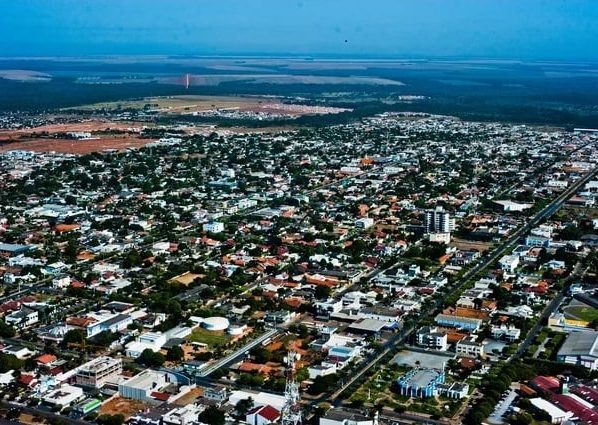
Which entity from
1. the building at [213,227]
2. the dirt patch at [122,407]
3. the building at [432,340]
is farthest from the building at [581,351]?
the building at [213,227]

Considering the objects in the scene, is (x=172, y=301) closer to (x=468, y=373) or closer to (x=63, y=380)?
(x=63, y=380)

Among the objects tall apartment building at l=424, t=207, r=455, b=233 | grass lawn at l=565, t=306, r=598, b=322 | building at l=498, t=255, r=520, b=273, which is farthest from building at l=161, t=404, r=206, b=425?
tall apartment building at l=424, t=207, r=455, b=233

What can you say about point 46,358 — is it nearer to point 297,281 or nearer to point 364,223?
point 297,281

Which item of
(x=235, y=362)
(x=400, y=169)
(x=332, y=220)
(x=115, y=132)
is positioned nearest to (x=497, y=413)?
(x=235, y=362)

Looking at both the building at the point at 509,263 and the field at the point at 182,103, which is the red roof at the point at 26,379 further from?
the field at the point at 182,103

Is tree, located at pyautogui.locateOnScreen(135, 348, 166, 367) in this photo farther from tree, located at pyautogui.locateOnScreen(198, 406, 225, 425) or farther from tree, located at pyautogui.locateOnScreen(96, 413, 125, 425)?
tree, located at pyautogui.locateOnScreen(198, 406, 225, 425)

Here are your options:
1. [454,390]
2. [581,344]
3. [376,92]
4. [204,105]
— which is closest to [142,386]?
[454,390]

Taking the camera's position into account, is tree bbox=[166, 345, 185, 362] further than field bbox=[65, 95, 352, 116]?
No
